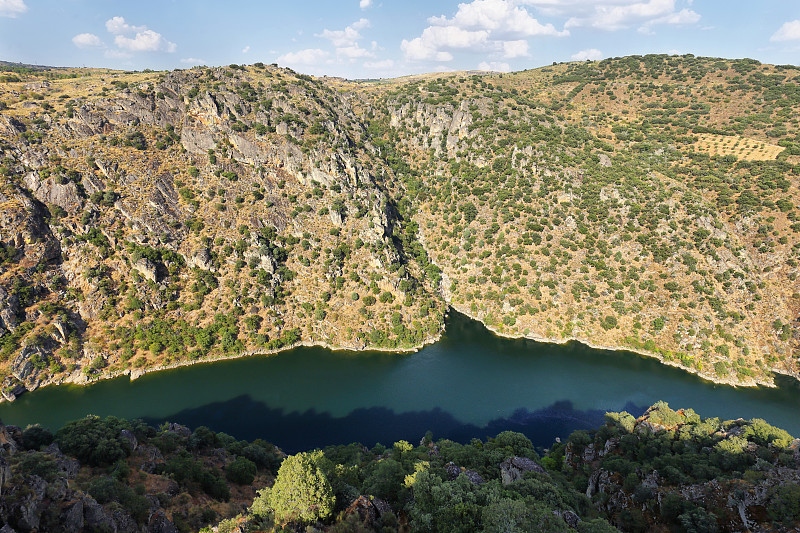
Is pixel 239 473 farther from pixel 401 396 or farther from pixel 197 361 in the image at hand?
pixel 197 361

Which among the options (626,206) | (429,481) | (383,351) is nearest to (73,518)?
(429,481)

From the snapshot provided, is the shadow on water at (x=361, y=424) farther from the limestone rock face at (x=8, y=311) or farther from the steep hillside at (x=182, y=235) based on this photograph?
the limestone rock face at (x=8, y=311)

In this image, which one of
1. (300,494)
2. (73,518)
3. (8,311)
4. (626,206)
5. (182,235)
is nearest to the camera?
(73,518)

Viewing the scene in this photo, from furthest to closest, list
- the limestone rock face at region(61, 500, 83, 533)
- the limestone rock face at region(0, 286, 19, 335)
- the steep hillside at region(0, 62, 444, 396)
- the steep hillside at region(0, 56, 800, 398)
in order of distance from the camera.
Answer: the steep hillside at region(0, 56, 800, 398) → the steep hillside at region(0, 62, 444, 396) → the limestone rock face at region(0, 286, 19, 335) → the limestone rock face at region(61, 500, 83, 533)

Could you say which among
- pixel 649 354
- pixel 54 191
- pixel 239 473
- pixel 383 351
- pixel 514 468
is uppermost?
pixel 54 191

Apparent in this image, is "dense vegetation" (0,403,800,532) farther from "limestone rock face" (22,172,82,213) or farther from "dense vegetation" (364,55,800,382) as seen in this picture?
"limestone rock face" (22,172,82,213)

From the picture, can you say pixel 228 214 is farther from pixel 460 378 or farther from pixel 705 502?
pixel 705 502

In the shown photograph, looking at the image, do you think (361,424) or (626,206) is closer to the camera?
(361,424)

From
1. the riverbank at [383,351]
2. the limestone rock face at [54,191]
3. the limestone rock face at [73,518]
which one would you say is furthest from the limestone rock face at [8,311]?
the limestone rock face at [73,518]

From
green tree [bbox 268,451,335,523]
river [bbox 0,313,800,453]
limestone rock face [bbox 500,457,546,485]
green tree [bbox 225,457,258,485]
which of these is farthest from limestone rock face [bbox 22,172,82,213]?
limestone rock face [bbox 500,457,546,485]
